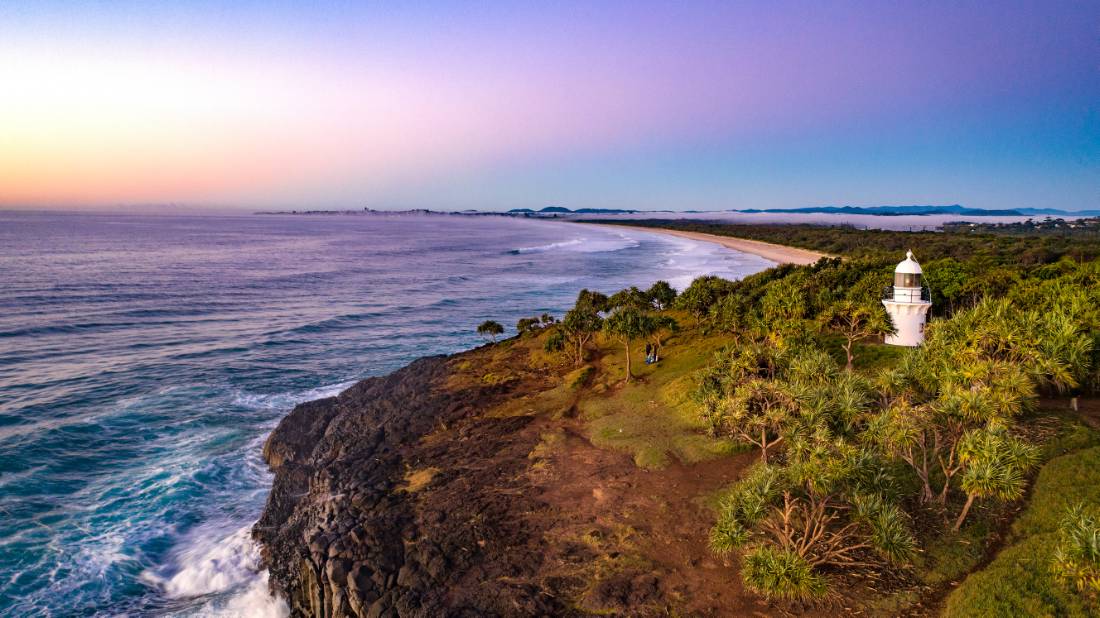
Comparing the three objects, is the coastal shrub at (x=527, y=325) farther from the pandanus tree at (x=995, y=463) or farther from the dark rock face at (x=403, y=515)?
the pandanus tree at (x=995, y=463)

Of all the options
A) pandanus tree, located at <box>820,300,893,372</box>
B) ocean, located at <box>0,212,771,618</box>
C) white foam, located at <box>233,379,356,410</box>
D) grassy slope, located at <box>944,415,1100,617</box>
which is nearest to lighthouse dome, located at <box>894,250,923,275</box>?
pandanus tree, located at <box>820,300,893,372</box>

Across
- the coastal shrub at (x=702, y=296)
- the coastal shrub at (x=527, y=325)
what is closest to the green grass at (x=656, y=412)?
the coastal shrub at (x=702, y=296)

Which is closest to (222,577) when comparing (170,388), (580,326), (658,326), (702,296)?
(170,388)

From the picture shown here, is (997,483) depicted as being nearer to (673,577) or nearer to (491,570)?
(673,577)

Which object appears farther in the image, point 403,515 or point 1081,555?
point 403,515

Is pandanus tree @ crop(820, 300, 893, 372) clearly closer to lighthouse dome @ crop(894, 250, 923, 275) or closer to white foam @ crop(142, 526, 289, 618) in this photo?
lighthouse dome @ crop(894, 250, 923, 275)

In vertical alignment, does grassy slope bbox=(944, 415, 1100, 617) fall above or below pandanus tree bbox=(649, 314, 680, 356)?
below

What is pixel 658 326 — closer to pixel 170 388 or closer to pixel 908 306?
pixel 908 306
